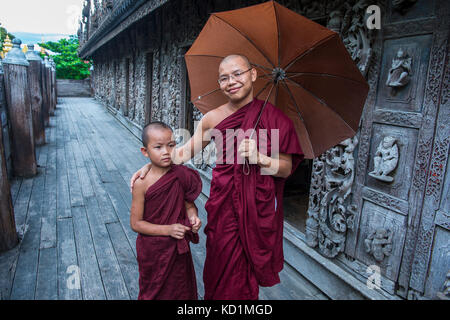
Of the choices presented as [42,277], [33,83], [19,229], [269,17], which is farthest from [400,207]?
[33,83]

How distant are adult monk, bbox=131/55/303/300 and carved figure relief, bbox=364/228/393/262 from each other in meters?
0.93

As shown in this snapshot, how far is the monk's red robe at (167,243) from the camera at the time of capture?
6.14 ft

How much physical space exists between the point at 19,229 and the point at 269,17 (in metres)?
3.64

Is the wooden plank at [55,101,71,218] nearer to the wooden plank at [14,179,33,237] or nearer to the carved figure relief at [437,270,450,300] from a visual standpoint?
the wooden plank at [14,179,33,237]

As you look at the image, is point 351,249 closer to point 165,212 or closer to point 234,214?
point 234,214

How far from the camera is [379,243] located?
236cm

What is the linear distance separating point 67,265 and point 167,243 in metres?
1.69

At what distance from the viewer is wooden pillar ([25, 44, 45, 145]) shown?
7582mm

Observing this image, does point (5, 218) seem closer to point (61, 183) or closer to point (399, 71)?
point (61, 183)

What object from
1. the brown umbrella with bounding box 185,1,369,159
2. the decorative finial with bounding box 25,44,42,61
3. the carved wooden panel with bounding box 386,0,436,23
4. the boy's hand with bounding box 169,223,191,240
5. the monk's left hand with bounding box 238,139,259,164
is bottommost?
the boy's hand with bounding box 169,223,191,240

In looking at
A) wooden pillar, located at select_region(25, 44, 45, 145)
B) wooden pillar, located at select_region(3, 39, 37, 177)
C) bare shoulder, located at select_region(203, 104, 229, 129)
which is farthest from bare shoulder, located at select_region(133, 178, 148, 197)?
wooden pillar, located at select_region(25, 44, 45, 145)

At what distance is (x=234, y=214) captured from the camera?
1788 millimetres

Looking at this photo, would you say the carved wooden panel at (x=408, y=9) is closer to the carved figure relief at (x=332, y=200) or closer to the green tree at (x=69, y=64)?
the carved figure relief at (x=332, y=200)

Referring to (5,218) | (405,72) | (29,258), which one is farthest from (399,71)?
(5,218)
